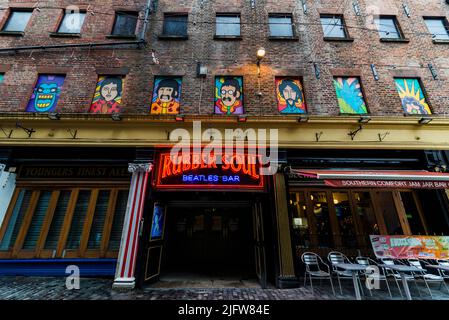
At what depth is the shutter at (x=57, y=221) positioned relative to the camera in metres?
6.72

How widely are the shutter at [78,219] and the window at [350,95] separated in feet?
32.5

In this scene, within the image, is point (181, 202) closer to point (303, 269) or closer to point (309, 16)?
point (303, 269)

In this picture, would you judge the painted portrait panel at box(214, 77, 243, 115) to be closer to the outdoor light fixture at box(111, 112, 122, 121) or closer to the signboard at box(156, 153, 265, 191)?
the signboard at box(156, 153, 265, 191)

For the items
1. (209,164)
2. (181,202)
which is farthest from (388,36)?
(181,202)

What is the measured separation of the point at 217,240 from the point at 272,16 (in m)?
10.4

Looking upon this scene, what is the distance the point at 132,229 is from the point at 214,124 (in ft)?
13.6

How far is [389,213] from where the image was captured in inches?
293

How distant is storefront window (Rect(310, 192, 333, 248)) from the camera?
23.5 ft

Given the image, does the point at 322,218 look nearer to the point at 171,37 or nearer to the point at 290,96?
the point at 290,96

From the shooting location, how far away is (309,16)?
350 inches

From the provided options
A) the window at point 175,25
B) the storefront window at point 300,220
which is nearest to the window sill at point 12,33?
the window at point 175,25

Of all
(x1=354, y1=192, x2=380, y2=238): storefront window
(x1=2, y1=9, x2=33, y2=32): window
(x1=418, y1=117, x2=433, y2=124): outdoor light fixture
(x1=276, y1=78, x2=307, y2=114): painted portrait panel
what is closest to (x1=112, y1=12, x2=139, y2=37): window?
(x1=2, y1=9, x2=33, y2=32): window

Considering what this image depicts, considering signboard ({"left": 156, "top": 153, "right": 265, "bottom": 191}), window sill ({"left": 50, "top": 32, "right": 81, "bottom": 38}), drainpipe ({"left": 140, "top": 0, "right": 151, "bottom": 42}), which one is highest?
drainpipe ({"left": 140, "top": 0, "right": 151, "bottom": 42})

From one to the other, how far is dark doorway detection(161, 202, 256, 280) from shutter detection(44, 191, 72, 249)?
3724 mm
